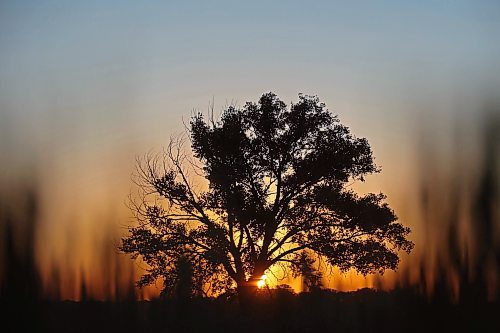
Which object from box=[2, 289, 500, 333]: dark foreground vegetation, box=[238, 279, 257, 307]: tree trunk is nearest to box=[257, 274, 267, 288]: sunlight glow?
box=[238, 279, 257, 307]: tree trunk

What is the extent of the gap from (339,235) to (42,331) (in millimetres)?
14303

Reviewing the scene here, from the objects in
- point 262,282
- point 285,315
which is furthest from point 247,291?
point 285,315

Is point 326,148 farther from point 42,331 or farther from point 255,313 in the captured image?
point 42,331

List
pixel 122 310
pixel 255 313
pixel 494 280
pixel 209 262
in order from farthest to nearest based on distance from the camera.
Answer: pixel 209 262
pixel 255 313
pixel 122 310
pixel 494 280

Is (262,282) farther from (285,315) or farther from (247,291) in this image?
(285,315)

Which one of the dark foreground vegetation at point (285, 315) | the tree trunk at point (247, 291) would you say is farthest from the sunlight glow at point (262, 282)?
the dark foreground vegetation at point (285, 315)

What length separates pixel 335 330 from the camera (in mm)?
22594

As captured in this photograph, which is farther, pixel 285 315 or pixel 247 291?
pixel 247 291

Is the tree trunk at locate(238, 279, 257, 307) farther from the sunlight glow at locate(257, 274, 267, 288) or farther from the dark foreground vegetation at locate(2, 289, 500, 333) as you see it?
the dark foreground vegetation at locate(2, 289, 500, 333)

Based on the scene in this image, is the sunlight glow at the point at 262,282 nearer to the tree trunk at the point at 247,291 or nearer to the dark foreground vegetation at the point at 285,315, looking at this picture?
the tree trunk at the point at 247,291

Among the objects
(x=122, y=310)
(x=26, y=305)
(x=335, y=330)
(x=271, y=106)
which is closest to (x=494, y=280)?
(x=335, y=330)

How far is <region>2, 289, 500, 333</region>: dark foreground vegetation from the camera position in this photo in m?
20.1

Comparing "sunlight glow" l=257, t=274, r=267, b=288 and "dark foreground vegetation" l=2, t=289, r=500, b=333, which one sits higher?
"sunlight glow" l=257, t=274, r=267, b=288

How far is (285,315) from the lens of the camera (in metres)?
24.5
